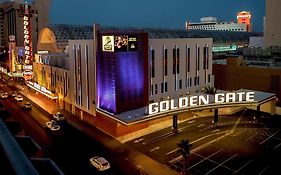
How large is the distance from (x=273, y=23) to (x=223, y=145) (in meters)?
73.7

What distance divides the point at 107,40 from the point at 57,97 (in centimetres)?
3054

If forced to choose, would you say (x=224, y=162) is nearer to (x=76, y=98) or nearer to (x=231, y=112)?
(x=231, y=112)

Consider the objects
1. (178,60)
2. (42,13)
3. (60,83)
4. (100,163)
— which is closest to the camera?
(100,163)

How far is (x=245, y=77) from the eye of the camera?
78562 millimetres

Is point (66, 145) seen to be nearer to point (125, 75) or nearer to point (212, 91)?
point (125, 75)

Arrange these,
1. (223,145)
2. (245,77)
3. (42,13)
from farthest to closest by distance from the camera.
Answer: (42,13) → (245,77) → (223,145)

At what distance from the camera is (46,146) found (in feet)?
157

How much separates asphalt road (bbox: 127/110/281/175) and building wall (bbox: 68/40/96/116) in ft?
46.7

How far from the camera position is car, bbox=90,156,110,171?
3947 centimetres

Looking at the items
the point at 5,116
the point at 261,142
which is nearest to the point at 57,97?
the point at 5,116

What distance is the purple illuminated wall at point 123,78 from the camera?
50812 mm

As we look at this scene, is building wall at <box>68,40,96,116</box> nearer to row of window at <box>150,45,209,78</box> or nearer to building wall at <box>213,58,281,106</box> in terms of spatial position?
row of window at <box>150,45,209,78</box>

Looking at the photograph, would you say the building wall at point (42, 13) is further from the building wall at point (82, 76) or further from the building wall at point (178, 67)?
the building wall at point (178, 67)

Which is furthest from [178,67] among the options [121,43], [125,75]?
[121,43]
